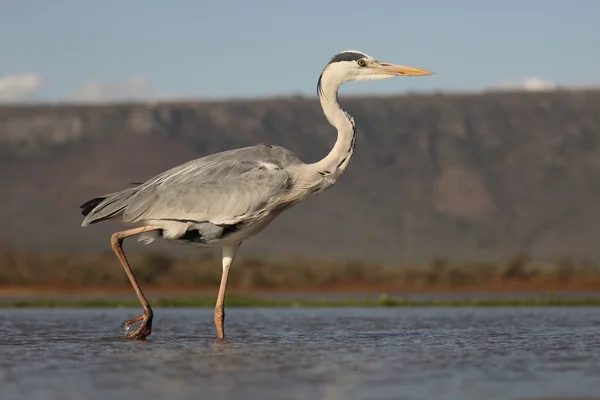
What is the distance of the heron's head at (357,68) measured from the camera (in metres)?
14.3

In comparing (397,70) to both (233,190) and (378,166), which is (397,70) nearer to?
(233,190)

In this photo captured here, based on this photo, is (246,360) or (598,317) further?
(598,317)

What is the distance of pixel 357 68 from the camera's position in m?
14.3

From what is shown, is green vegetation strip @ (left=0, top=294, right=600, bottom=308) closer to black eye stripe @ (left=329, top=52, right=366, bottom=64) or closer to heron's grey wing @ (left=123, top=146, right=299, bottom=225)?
black eye stripe @ (left=329, top=52, right=366, bottom=64)

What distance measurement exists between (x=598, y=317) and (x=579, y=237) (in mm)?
44187

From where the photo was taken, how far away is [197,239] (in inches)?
543

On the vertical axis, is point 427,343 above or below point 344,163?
below

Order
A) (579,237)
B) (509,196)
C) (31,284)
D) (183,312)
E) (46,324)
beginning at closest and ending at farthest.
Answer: (46,324)
(183,312)
(31,284)
(579,237)
(509,196)

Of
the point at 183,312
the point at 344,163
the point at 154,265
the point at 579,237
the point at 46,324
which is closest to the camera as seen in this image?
the point at 344,163

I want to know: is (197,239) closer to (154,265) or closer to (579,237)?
(154,265)

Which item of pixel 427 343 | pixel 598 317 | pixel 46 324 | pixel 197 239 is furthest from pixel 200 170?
pixel 598 317

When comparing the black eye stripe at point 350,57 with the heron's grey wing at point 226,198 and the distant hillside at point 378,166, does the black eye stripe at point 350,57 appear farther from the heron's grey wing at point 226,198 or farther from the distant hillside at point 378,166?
the distant hillside at point 378,166

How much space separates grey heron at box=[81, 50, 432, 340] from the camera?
1345 cm

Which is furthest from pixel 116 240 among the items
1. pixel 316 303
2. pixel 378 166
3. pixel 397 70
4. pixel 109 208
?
pixel 378 166
